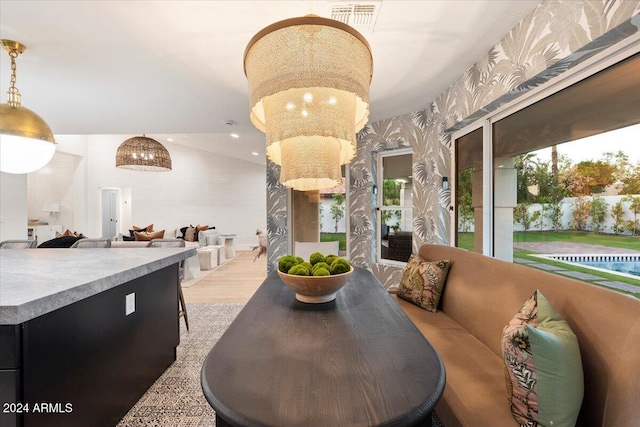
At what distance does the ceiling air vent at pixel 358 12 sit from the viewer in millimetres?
1693

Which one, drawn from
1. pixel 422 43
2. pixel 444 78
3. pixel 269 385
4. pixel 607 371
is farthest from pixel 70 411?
pixel 444 78

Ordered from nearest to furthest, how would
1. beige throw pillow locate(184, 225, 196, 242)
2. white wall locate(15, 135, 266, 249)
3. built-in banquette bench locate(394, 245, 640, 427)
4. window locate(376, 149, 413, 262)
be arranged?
built-in banquette bench locate(394, 245, 640, 427) < window locate(376, 149, 413, 262) < beige throw pillow locate(184, 225, 196, 242) < white wall locate(15, 135, 266, 249)

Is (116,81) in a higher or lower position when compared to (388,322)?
higher

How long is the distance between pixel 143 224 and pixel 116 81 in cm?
766

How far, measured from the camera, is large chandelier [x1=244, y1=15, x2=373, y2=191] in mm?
1083

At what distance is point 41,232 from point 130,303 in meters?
8.27

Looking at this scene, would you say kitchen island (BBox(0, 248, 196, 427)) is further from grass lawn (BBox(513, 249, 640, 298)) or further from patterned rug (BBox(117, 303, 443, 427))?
grass lawn (BBox(513, 249, 640, 298))

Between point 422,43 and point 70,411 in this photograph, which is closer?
point 70,411

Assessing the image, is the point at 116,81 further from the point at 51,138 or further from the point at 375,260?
the point at 375,260

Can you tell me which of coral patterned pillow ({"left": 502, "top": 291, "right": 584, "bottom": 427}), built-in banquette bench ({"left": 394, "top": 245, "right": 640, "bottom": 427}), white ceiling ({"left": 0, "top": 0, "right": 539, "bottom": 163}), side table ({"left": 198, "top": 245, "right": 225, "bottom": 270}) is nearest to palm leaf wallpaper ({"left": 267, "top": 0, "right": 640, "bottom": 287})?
white ceiling ({"left": 0, "top": 0, "right": 539, "bottom": 163})

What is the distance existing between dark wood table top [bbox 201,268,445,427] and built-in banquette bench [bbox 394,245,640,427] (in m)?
0.37

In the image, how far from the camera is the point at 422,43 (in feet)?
6.92

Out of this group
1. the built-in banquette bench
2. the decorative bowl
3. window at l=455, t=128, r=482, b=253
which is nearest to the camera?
the built-in banquette bench

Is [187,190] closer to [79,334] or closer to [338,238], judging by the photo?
[338,238]
